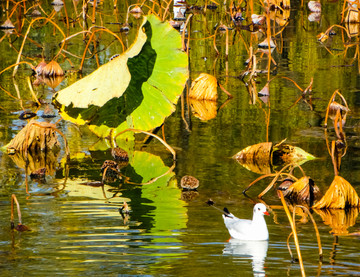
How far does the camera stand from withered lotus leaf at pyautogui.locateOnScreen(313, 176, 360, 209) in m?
5.54

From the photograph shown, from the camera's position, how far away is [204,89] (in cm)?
927

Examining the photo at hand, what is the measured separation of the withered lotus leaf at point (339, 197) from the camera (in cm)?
554

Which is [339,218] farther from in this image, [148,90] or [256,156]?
[148,90]

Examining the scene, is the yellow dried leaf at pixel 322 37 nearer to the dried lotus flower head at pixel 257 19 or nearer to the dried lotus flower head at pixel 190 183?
the dried lotus flower head at pixel 257 19

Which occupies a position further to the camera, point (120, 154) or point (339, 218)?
point (120, 154)

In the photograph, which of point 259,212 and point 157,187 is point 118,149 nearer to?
point 157,187

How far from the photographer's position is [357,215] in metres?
5.44

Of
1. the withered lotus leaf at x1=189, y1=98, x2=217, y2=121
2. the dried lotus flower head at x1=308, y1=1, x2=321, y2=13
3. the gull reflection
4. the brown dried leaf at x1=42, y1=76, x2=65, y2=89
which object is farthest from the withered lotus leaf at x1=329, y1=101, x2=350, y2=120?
the dried lotus flower head at x1=308, y1=1, x2=321, y2=13

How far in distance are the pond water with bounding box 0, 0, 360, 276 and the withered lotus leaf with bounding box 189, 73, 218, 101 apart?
0.16 meters

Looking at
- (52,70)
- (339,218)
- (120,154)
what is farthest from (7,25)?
(339,218)

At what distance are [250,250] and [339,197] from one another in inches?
42.2

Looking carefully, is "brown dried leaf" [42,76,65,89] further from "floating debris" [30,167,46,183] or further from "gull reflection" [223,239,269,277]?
"gull reflection" [223,239,269,277]

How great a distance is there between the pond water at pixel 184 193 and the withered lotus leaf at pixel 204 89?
16 centimetres

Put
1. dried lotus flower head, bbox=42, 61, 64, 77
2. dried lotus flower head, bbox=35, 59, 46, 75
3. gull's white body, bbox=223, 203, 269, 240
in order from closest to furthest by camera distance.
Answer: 1. gull's white body, bbox=223, 203, 269, 240
2. dried lotus flower head, bbox=42, 61, 64, 77
3. dried lotus flower head, bbox=35, 59, 46, 75
